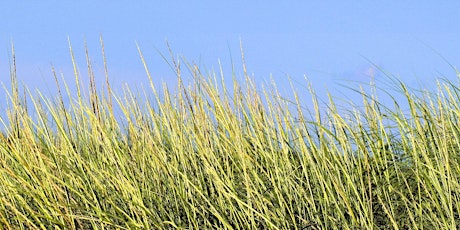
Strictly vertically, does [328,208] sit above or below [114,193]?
below

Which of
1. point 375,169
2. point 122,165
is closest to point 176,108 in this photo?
point 122,165

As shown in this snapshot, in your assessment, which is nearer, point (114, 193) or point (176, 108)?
point (114, 193)

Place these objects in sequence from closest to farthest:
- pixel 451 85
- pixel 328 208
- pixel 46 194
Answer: pixel 328 208 < pixel 46 194 < pixel 451 85

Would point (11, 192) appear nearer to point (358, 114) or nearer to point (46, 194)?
point (46, 194)

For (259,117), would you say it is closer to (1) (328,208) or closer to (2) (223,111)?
(2) (223,111)

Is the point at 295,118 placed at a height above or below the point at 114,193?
above

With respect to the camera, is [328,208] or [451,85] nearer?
[328,208]

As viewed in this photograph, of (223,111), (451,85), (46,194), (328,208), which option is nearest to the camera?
(328,208)

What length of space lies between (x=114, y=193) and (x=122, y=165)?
0.16 m

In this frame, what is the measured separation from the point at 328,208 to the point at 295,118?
734mm

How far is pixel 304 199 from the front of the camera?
3334mm

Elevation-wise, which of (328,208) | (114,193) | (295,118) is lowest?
(328,208)

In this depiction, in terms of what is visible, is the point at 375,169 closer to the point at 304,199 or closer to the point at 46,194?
the point at 304,199

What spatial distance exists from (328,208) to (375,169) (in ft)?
1.64
